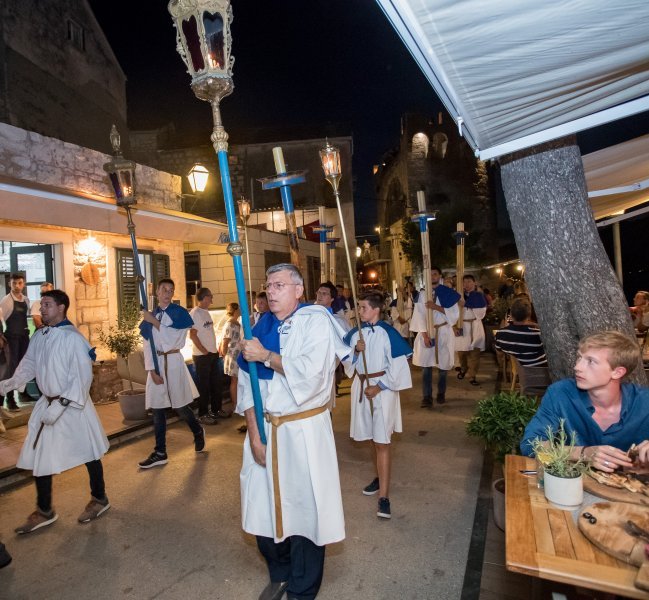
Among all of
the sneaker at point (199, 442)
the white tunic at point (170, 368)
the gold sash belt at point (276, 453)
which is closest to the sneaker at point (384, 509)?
the gold sash belt at point (276, 453)

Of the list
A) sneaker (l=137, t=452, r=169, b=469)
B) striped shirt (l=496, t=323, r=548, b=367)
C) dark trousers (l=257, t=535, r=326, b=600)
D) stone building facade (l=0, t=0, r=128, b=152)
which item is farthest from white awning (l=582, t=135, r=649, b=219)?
stone building facade (l=0, t=0, r=128, b=152)

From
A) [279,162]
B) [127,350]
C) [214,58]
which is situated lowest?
[127,350]

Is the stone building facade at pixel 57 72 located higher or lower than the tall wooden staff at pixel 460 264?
higher

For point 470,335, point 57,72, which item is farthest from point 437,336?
point 57,72

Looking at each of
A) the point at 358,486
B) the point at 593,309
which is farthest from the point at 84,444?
the point at 593,309

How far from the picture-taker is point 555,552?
1674 mm

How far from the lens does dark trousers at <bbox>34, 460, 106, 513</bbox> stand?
4.02 m

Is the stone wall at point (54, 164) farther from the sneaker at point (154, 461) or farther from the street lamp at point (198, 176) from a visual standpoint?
the sneaker at point (154, 461)

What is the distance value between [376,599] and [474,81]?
122 inches

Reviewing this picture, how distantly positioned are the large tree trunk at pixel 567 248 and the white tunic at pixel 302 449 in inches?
76.2

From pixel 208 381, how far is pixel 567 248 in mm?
5710

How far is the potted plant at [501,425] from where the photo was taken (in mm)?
3748

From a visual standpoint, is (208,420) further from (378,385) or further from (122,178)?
(378,385)

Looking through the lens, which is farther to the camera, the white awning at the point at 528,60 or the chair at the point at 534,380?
the chair at the point at 534,380
